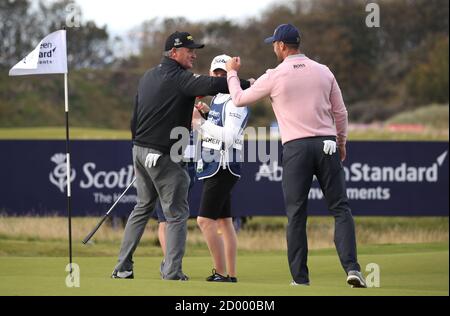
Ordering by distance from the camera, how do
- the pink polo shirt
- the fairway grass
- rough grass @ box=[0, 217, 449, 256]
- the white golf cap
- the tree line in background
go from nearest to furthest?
the fairway grass
the pink polo shirt
the white golf cap
rough grass @ box=[0, 217, 449, 256]
the tree line in background

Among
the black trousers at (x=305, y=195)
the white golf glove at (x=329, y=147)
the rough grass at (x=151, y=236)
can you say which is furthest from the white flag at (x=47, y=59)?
the rough grass at (x=151, y=236)

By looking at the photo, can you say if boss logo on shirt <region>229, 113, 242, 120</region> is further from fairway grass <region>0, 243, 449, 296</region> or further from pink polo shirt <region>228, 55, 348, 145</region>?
fairway grass <region>0, 243, 449, 296</region>

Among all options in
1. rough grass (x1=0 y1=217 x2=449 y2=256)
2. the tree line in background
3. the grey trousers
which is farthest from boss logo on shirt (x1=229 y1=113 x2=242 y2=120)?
the tree line in background

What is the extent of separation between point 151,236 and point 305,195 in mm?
8794

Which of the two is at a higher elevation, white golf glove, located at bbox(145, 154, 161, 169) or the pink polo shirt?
the pink polo shirt

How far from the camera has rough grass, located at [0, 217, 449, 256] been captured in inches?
632

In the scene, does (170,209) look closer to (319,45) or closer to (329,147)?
(329,147)

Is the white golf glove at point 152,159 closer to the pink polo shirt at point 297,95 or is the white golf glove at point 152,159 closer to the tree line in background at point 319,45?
the pink polo shirt at point 297,95

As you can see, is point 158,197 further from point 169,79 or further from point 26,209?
point 26,209

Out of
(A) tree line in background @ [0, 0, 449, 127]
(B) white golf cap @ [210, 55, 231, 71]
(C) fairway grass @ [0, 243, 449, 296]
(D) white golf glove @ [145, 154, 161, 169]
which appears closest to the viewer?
(C) fairway grass @ [0, 243, 449, 296]

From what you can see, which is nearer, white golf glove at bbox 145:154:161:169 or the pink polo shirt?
the pink polo shirt

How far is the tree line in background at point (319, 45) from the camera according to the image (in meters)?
63.4
